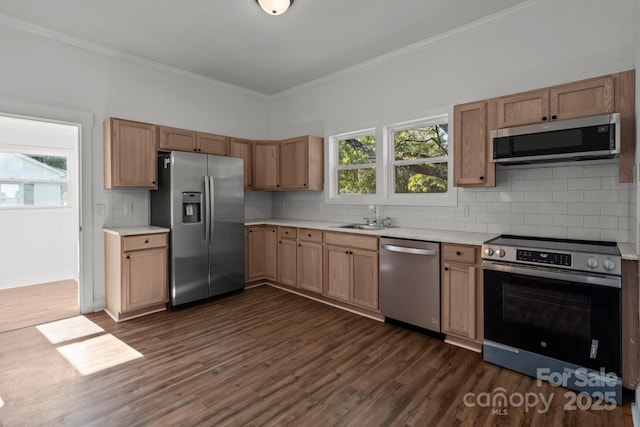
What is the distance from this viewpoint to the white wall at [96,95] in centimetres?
323

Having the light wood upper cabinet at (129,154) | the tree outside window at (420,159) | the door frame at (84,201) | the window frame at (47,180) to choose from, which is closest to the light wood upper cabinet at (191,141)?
the light wood upper cabinet at (129,154)

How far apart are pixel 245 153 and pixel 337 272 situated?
2320 millimetres

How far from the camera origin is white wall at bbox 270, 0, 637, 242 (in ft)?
8.47

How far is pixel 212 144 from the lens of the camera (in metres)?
4.47

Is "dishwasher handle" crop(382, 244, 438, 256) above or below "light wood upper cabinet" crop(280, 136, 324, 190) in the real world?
below

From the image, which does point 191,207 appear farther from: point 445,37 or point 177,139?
point 445,37

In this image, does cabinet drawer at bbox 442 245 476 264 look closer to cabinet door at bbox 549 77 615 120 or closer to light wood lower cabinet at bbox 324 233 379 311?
light wood lower cabinet at bbox 324 233 379 311

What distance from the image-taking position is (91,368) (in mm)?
2455

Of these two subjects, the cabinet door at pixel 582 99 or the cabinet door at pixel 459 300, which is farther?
the cabinet door at pixel 459 300

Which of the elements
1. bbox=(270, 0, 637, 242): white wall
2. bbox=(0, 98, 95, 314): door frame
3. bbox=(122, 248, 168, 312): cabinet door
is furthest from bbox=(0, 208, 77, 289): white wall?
bbox=(270, 0, 637, 242): white wall

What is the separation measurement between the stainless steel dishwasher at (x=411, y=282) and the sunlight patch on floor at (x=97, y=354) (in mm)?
2243

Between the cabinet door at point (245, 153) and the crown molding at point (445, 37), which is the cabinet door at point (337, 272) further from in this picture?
the crown molding at point (445, 37)

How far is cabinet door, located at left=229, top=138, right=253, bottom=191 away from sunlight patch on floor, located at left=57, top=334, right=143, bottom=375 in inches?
102

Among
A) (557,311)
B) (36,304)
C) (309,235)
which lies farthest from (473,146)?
(36,304)
